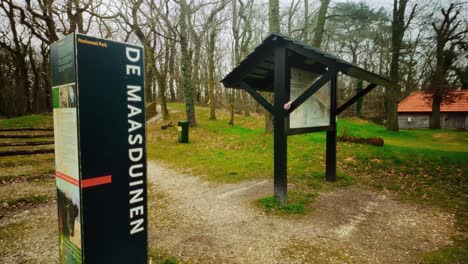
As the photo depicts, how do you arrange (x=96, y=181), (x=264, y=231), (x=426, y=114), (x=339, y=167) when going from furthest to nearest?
(x=426, y=114), (x=339, y=167), (x=264, y=231), (x=96, y=181)

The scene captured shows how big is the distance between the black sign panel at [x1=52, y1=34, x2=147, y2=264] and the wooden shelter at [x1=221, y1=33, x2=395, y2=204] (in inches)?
126

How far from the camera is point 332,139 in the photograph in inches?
280

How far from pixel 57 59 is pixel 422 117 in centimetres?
3781

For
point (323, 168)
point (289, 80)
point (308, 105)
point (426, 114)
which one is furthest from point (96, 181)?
point (426, 114)

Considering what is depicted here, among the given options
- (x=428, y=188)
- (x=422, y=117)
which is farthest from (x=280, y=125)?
(x=422, y=117)

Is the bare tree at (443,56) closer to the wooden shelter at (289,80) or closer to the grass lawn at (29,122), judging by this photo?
the wooden shelter at (289,80)

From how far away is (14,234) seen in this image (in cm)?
409

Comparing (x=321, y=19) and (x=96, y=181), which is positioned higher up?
(x=321, y=19)

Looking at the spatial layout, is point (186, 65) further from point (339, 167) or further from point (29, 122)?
point (29, 122)

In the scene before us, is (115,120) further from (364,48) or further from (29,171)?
(364,48)

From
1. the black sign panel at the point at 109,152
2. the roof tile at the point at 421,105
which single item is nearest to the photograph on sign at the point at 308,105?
the black sign panel at the point at 109,152

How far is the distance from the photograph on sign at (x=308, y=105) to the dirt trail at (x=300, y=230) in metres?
1.85

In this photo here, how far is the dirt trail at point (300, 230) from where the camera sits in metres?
3.66

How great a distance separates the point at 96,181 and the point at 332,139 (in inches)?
248
